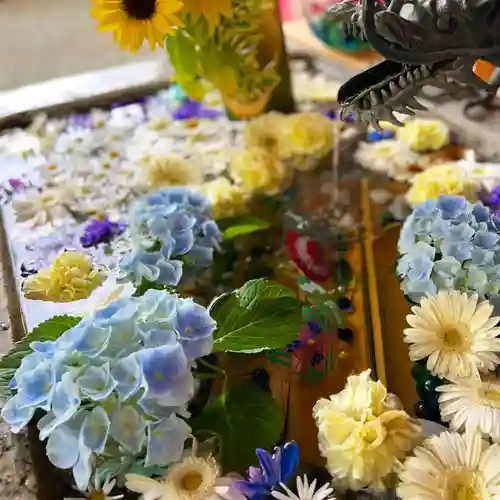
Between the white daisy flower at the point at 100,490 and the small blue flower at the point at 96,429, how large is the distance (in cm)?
6

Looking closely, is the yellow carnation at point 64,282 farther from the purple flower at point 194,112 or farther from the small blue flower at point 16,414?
the purple flower at point 194,112

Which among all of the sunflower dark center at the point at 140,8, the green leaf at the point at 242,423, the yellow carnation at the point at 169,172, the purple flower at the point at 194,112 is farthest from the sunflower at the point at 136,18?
the green leaf at the point at 242,423

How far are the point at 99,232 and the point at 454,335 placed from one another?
403 mm

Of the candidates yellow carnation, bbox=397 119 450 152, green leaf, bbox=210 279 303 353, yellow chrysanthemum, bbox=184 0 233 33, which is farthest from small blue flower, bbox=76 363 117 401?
yellow carnation, bbox=397 119 450 152

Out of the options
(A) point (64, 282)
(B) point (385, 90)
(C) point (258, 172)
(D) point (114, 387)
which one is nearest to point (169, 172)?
(C) point (258, 172)

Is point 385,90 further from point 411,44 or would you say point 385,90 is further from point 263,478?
point 263,478

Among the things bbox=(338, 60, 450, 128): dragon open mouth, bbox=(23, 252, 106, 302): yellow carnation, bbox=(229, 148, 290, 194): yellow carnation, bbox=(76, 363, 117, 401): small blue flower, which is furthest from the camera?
bbox=(229, 148, 290, 194): yellow carnation

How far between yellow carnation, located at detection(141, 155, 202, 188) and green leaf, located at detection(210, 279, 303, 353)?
0.33m

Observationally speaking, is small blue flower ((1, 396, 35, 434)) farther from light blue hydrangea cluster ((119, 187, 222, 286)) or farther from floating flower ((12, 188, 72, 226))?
floating flower ((12, 188, 72, 226))

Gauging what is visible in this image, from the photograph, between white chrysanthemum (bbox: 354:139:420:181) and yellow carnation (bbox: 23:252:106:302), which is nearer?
yellow carnation (bbox: 23:252:106:302)

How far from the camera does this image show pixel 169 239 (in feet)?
2.09

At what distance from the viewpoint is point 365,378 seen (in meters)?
0.50

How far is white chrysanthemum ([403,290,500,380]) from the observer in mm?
526

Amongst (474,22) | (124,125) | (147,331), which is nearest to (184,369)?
(147,331)
